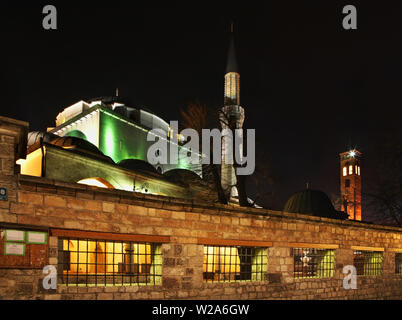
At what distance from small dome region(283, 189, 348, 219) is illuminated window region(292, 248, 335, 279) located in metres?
10.3

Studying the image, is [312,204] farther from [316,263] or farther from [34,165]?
[34,165]

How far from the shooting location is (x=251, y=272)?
9406mm

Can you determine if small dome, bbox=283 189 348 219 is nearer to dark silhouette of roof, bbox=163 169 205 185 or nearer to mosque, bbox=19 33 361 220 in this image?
mosque, bbox=19 33 361 220

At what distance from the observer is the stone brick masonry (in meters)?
6.01

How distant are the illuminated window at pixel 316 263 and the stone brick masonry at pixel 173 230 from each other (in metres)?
0.22

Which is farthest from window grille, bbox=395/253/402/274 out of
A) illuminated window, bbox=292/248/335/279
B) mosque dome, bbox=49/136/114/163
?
mosque dome, bbox=49/136/114/163

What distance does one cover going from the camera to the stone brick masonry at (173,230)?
601cm

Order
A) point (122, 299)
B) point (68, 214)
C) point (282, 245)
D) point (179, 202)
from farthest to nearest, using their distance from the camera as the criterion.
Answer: point (282, 245), point (179, 202), point (122, 299), point (68, 214)

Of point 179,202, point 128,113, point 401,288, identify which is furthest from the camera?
point 128,113

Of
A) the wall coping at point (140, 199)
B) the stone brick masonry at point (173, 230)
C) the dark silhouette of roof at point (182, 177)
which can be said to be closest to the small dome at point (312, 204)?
the dark silhouette of roof at point (182, 177)

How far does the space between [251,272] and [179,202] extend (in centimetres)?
292

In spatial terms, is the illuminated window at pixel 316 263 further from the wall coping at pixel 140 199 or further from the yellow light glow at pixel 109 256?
the yellow light glow at pixel 109 256
